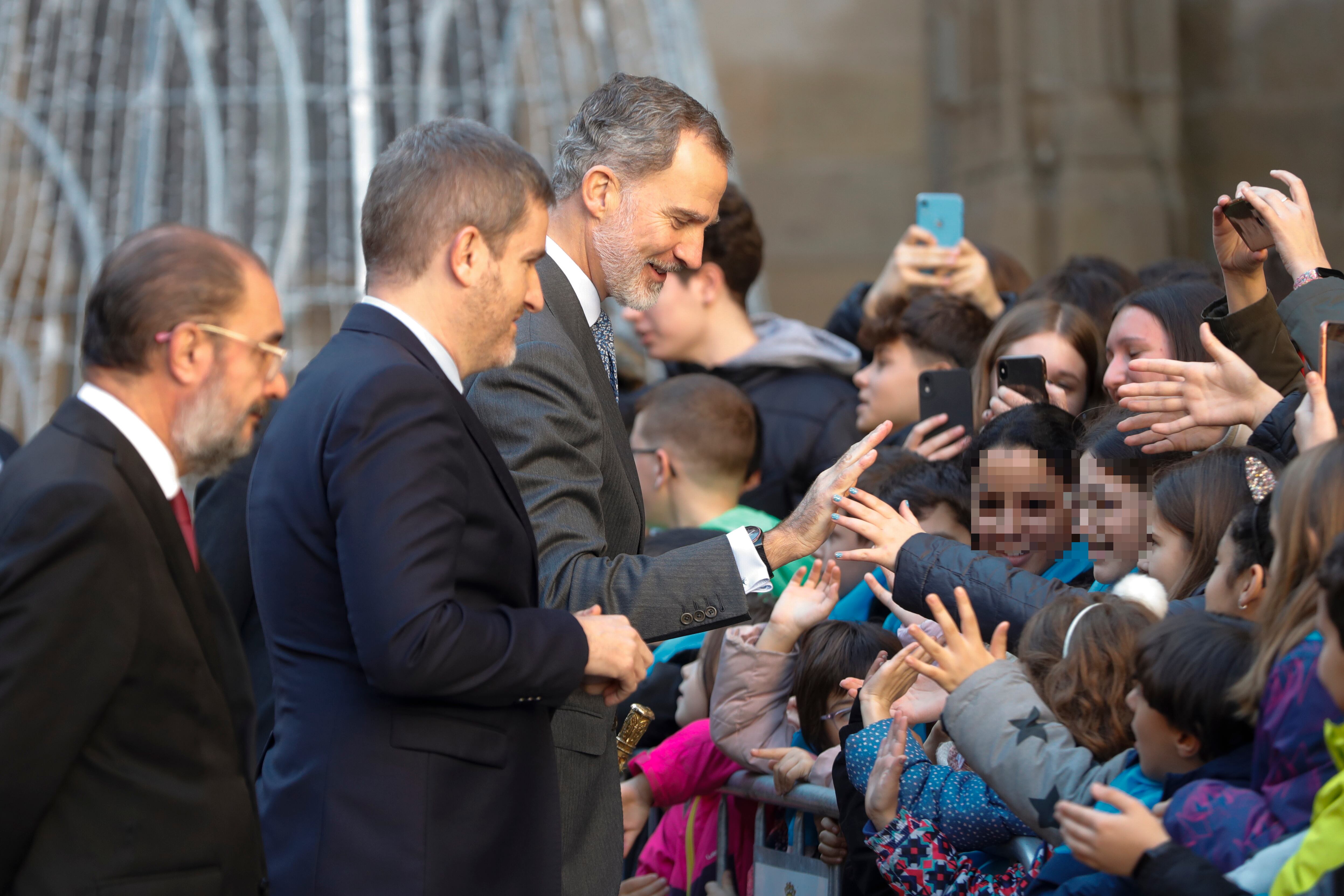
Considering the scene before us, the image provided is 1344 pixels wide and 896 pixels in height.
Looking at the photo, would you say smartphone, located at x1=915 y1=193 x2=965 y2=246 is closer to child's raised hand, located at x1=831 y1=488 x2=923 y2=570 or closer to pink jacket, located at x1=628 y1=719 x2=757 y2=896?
pink jacket, located at x1=628 y1=719 x2=757 y2=896

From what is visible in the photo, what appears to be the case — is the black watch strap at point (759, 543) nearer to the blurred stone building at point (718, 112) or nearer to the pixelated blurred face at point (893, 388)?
the pixelated blurred face at point (893, 388)

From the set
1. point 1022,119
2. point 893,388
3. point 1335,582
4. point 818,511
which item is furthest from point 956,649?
point 1022,119

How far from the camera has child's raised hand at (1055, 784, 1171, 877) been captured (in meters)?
1.78

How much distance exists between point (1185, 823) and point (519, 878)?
2.78ft

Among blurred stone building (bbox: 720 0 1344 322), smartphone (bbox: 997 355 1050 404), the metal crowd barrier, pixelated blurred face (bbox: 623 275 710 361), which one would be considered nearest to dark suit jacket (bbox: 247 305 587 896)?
the metal crowd barrier

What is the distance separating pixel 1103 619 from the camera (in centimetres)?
216

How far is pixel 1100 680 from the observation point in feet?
7.04

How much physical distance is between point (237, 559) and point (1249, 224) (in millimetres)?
2216

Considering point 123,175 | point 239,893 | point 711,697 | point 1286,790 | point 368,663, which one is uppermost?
point 123,175

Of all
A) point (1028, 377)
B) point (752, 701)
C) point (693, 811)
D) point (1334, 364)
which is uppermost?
point (1334, 364)

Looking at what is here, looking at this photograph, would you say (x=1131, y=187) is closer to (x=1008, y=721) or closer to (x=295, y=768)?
(x=1008, y=721)

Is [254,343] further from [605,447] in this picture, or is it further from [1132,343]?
[1132,343]

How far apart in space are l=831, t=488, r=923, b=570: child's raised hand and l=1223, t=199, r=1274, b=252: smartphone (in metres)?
0.77

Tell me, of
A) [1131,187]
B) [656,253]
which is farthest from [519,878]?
[1131,187]
